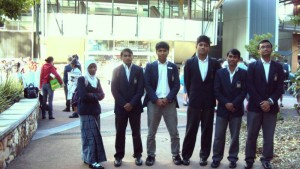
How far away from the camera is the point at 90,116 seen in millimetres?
6203

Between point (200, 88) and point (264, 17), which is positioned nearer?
point (200, 88)

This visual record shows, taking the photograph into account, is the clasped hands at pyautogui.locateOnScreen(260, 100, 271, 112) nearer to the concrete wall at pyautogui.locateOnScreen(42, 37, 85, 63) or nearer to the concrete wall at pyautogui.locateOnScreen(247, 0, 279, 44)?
the concrete wall at pyautogui.locateOnScreen(42, 37, 85, 63)

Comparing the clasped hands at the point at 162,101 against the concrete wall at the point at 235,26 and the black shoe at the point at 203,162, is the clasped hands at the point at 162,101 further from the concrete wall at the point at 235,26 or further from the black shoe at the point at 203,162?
the concrete wall at the point at 235,26

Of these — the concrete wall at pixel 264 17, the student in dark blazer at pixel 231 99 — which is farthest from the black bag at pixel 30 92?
the concrete wall at pixel 264 17

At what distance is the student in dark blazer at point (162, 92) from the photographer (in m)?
6.33

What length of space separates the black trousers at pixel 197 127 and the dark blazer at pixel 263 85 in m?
0.75

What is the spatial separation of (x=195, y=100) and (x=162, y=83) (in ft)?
2.04

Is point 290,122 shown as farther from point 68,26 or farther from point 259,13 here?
point 259,13

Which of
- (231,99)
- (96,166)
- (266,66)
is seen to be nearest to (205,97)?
(231,99)

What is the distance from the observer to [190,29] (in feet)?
93.9

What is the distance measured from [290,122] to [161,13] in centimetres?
2024

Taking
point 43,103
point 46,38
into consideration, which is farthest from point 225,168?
point 46,38

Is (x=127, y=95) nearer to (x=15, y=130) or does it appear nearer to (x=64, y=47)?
(x=15, y=130)

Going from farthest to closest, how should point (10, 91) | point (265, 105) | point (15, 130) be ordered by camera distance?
1. point (10, 91)
2. point (15, 130)
3. point (265, 105)
